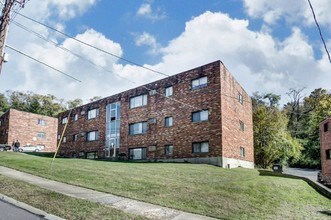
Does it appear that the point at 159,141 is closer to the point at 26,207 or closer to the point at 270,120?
the point at 270,120

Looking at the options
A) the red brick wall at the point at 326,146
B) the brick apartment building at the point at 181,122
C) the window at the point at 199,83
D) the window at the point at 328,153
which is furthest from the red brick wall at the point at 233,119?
the window at the point at 328,153

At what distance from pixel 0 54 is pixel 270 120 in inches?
1388

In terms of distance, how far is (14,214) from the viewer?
A: 809 cm

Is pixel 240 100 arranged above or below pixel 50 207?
above

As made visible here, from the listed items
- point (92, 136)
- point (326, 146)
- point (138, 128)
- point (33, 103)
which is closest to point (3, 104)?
point (33, 103)

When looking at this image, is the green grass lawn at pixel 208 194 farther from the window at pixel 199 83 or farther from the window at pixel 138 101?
the window at pixel 138 101

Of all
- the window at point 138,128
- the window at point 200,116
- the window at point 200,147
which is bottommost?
the window at point 200,147

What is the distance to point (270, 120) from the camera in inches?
1588

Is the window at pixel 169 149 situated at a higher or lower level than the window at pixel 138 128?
lower

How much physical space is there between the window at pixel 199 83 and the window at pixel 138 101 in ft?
20.5

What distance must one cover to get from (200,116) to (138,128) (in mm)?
7929

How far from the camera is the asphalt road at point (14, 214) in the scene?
25.6 feet

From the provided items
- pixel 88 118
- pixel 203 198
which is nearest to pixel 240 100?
pixel 88 118

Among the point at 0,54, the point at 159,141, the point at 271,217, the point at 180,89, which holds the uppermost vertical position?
the point at 180,89
